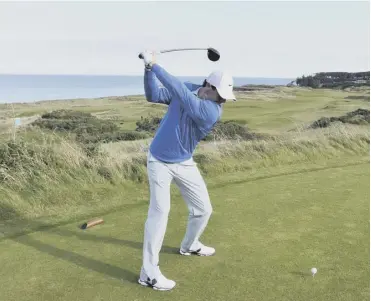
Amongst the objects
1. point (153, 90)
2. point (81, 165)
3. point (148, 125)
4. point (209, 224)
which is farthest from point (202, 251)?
point (148, 125)

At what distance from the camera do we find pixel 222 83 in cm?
394

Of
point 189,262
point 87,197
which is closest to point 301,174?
point 87,197

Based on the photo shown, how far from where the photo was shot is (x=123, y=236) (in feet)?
17.8

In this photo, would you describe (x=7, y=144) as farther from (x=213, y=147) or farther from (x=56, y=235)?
(x=213, y=147)

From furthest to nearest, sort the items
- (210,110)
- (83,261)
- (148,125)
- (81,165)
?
(148,125) → (81,165) → (83,261) → (210,110)

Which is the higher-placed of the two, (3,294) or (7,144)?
(7,144)

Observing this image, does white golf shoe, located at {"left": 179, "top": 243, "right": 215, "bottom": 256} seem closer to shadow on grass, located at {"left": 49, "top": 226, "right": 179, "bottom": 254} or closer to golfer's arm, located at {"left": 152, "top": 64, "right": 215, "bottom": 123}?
shadow on grass, located at {"left": 49, "top": 226, "right": 179, "bottom": 254}

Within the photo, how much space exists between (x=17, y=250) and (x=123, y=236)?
1.15m

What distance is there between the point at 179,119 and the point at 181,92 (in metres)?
0.39

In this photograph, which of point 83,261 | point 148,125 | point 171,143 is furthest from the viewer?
point 148,125

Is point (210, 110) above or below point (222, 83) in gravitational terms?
below

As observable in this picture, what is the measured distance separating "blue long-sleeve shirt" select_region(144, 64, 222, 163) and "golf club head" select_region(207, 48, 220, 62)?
395 mm

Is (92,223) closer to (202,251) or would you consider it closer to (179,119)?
(202,251)

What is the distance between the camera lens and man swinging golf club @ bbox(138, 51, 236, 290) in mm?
3938
